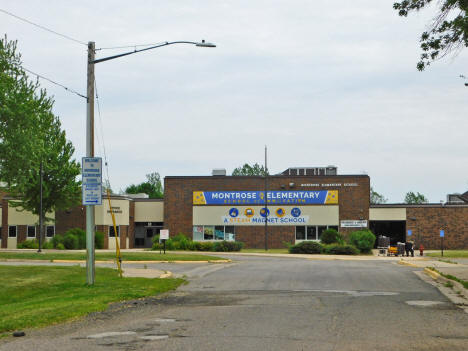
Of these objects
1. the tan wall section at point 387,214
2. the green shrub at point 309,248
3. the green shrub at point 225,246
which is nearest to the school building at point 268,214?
the tan wall section at point 387,214

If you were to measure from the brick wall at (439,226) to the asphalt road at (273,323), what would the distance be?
134ft

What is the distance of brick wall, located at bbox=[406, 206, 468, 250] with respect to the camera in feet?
188

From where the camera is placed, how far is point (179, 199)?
60.8 metres

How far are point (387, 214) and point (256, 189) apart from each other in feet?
40.1

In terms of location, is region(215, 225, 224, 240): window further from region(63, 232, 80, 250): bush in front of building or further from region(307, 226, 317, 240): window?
region(63, 232, 80, 250): bush in front of building

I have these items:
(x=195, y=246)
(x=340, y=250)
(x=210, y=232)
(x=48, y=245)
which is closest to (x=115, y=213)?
(x=48, y=245)

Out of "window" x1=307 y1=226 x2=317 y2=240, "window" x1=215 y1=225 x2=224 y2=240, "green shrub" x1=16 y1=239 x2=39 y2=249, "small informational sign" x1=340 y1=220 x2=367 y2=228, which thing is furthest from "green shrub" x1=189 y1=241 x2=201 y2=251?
"small informational sign" x1=340 y1=220 x2=367 y2=228

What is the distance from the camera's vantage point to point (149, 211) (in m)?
62.8

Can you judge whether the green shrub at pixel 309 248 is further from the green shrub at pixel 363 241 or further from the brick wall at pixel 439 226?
the brick wall at pixel 439 226

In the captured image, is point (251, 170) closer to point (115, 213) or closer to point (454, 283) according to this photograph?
point (115, 213)


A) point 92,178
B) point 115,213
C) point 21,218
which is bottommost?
point 21,218

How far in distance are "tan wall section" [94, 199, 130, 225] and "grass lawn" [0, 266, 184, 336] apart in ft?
105

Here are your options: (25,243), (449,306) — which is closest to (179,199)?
(25,243)

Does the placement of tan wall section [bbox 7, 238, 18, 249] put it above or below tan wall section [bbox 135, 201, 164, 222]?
below
